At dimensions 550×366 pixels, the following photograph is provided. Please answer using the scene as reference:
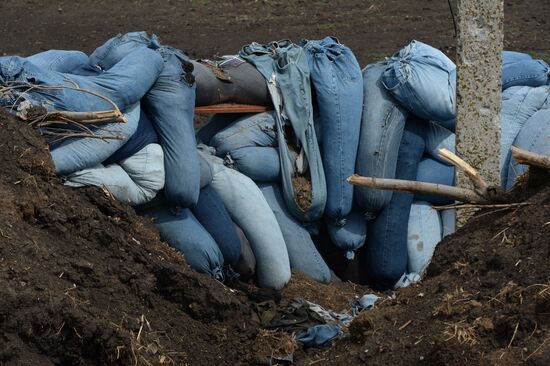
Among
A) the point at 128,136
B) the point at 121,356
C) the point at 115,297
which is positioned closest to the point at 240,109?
the point at 128,136

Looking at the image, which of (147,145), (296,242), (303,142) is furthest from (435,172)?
(147,145)

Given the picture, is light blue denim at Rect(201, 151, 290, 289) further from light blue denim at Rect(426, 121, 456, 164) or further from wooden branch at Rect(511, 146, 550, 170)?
wooden branch at Rect(511, 146, 550, 170)

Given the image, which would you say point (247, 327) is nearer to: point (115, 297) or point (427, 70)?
point (115, 297)

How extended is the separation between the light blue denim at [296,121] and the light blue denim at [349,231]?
0.16m

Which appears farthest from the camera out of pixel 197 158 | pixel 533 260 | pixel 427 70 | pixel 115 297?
pixel 427 70

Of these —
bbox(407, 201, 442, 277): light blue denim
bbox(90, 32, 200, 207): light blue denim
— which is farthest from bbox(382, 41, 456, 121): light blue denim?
bbox(90, 32, 200, 207): light blue denim

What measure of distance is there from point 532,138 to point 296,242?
4.92 feet

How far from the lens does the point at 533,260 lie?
15.2 ft

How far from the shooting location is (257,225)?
6.89m

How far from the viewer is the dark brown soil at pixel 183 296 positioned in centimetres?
450

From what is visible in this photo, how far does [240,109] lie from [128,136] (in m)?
1.02

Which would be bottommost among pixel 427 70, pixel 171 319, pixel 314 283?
pixel 314 283

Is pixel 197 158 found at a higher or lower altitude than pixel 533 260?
lower

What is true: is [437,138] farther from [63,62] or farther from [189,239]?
[63,62]
